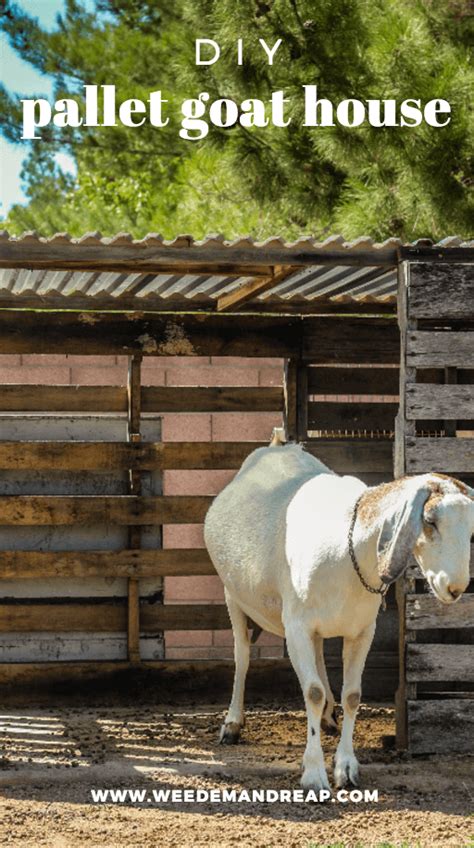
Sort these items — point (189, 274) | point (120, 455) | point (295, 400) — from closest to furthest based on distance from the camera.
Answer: point (189, 274) → point (120, 455) → point (295, 400)

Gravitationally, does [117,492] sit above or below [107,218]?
below

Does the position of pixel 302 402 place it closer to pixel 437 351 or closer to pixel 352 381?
pixel 352 381

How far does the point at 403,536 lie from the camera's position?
19.7 feet

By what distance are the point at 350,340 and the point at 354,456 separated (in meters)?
0.81

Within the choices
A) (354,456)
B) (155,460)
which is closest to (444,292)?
(354,456)

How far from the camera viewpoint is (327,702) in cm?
801

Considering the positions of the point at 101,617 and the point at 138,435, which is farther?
the point at 138,435

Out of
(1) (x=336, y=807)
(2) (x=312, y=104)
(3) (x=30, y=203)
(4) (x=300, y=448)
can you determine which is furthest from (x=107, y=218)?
(1) (x=336, y=807)

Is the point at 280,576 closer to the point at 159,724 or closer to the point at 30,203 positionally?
the point at 159,724

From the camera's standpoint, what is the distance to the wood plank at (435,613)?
7480 millimetres

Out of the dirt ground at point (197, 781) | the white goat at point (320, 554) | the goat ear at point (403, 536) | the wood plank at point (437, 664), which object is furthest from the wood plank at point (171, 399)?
the goat ear at point (403, 536)

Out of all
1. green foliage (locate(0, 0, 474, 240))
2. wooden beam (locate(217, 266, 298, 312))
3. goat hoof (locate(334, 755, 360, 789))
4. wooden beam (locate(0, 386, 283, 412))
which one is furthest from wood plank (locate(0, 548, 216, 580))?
green foliage (locate(0, 0, 474, 240))

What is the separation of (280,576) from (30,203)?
16.2 metres

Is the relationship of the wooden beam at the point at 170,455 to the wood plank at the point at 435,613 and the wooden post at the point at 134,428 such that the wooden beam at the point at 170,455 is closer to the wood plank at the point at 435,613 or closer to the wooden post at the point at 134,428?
the wooden post at the point at 134,428
